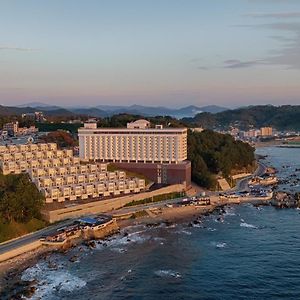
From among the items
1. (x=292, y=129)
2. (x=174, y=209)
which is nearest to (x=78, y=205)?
(x=174, y=209)

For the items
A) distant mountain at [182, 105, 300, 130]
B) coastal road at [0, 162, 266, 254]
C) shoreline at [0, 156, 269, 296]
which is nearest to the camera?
shoreline at [0, 156, 269, 296]

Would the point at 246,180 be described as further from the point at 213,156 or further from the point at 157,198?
the point at 157,198

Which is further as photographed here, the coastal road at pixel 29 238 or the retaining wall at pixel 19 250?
the coastal road at pixel 29 238

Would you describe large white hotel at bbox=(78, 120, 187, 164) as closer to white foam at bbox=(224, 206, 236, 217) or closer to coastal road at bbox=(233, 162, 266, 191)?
coastal road at bbox=(233, 162, 266, 191)

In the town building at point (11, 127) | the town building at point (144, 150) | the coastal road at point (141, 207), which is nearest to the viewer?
the coastal road at point (141, 207)

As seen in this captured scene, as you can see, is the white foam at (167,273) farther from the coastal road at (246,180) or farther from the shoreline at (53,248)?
the coastal road at (246,180)

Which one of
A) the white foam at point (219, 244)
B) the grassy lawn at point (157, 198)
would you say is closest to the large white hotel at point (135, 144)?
the grassy lawn at point (157, 198)

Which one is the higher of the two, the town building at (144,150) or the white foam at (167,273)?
the town building at (144,150)

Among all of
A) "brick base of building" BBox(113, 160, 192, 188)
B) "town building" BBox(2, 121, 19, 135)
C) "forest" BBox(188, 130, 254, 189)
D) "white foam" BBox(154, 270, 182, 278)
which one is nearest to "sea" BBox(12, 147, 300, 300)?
"white foam" BBox(154, 270, 182, 278)
